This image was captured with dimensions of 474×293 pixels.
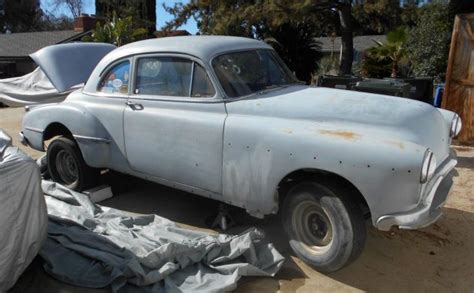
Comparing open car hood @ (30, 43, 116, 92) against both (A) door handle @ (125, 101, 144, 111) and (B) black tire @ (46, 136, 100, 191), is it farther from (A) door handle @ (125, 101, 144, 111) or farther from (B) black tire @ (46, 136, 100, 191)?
(A) door handle @ (125, 101, 144, 111)

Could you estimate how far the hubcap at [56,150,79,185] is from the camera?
5602 mm

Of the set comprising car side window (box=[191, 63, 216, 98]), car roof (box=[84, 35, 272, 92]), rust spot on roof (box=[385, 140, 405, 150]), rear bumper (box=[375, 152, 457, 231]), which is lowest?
rear bumper (box=[375, 152, 457, 231])

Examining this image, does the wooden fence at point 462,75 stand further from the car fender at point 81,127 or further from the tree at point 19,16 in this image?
the tree at point 19,16

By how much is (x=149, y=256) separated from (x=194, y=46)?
202 cm

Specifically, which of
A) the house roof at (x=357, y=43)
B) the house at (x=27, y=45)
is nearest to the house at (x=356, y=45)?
the house roof at (x=357, y=43)

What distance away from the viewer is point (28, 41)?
2861 cm

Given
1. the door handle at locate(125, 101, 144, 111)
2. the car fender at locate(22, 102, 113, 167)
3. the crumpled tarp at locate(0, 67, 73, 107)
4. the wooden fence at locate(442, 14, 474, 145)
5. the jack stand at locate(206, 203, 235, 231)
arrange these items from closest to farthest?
the jack stand at locate(206, 203, 235, 231), the door handle at locate(125, 101, 144, 111), the car fender at locate(22, 102, 113, 167), the wooden fence at locate(442, 14, 474, 145), the crumpled tarp at locate(0, 67, 73, 107)

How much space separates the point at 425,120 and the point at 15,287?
3.45 m

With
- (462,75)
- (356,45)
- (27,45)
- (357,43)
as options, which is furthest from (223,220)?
(27,45)

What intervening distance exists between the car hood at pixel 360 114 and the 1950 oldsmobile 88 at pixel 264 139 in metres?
0.01

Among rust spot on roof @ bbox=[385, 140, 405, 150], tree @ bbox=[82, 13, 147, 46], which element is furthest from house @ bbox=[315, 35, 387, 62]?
rust spot on roof @ bbox=[385, 140, 405, 150]

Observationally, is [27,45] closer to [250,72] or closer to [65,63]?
[65,63]

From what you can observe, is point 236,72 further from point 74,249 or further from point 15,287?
point 15,287

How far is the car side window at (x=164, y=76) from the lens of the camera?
14.4 ft
